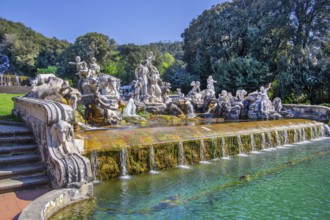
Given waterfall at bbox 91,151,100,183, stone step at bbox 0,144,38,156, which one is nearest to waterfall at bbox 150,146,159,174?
waterfall at bbox 91,151,100,183

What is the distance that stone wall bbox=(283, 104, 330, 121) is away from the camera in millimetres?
18466

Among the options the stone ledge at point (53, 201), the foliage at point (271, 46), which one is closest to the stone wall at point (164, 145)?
the stone ledge at point (53, 201)

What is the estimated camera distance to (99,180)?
712 centimetres

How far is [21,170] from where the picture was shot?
5.80 meters

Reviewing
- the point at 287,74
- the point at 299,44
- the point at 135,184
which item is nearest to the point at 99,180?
the point at 135,184

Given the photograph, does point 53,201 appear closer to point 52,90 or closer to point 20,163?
point 20,163

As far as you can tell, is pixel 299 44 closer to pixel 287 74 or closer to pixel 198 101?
pixel 287 74

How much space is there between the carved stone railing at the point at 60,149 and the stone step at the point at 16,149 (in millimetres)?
310

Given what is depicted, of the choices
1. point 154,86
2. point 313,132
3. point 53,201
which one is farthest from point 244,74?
point 53,201

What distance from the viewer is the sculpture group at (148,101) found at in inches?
503

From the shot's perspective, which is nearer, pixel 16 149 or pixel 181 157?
pixel 16 149

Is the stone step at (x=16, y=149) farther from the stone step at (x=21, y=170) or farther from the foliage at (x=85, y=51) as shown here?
the foliage at (x=85, y=51)

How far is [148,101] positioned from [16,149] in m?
13.9

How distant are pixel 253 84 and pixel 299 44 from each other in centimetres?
552
